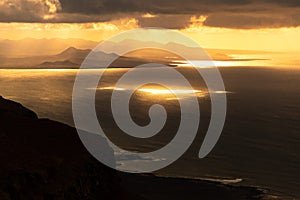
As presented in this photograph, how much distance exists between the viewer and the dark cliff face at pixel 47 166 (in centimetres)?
4594

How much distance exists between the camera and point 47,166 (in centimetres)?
4947

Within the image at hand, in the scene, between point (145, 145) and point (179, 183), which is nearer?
point (179, 183)

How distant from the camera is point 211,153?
11750cm

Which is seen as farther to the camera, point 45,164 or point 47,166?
point 45,164

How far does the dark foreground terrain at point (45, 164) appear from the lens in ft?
151

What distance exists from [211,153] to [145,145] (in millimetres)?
17351

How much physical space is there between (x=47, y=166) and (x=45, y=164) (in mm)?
321

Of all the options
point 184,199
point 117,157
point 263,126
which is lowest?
point 184,199

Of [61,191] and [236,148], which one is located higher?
[236,148]

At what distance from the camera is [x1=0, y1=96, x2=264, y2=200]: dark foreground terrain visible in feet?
151

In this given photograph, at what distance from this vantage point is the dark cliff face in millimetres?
45938

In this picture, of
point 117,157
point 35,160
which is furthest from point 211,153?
point 35,160

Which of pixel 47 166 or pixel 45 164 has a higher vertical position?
pixel 45 164

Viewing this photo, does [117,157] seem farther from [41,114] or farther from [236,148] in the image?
[41,114]
